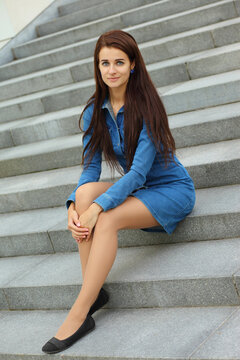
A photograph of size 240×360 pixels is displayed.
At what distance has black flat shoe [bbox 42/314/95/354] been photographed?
9.64 feet

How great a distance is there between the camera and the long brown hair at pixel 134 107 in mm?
3072

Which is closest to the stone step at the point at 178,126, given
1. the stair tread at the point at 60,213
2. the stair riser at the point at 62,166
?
the stair riser at the point at 62,166

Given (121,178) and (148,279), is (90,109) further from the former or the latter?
(148,279)

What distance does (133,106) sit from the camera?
3.18 meters

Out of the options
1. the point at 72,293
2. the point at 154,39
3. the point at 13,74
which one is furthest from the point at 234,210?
the point at 13,74

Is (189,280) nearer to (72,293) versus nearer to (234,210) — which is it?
(234,210)

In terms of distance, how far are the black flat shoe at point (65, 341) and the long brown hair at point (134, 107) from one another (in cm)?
94

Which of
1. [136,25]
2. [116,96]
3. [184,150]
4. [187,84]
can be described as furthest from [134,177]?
[136,25]

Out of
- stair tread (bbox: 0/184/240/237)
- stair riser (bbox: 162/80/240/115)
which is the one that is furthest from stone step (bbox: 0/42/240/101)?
stair tread (bbox: 0/184/240/237)

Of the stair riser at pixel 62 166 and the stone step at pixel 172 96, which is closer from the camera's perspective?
the stair riser at pixel 62 166

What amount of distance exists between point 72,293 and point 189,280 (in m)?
0.78

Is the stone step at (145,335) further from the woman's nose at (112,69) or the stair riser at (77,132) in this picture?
the stair riser at (77,132)

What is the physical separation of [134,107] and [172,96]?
158cm

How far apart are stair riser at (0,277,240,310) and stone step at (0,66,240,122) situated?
2.00m
